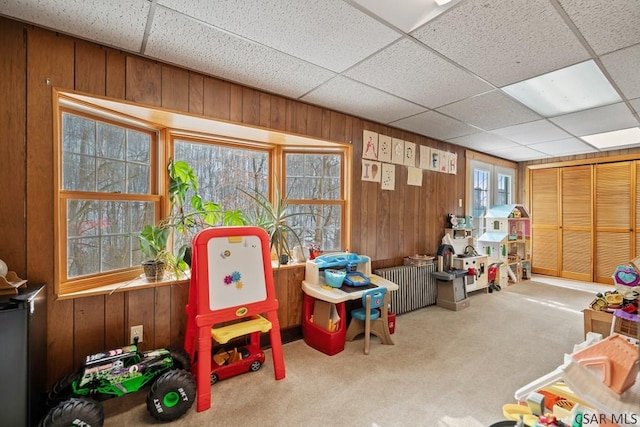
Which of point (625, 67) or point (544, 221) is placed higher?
point (625, 67)

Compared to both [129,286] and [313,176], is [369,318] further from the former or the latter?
[129,286]

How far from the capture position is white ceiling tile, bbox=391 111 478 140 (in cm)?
327

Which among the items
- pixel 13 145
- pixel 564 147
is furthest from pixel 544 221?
pixel 13 145

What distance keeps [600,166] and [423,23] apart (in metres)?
5.41

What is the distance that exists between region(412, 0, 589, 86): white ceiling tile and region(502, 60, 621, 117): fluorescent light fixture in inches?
8.6

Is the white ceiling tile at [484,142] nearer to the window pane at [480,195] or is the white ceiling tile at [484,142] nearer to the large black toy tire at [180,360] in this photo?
the window pane at [480,195]

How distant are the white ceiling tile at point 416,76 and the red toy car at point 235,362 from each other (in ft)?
7.79

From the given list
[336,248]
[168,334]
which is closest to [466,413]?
[336,248]

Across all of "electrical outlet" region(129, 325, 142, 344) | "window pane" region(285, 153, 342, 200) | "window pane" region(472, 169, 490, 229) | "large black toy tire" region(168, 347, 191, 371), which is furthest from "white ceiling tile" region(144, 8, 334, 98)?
"window pane" region(472, 169, 490, 229)

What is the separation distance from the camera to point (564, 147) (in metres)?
4.64

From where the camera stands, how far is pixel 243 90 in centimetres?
250

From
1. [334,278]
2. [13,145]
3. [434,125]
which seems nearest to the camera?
[13,145]

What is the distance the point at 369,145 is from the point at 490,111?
132 centimetres

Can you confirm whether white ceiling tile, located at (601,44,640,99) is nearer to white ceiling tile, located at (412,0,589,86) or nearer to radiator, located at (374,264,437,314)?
white ceiling tile, located at (412,0,589,86)
